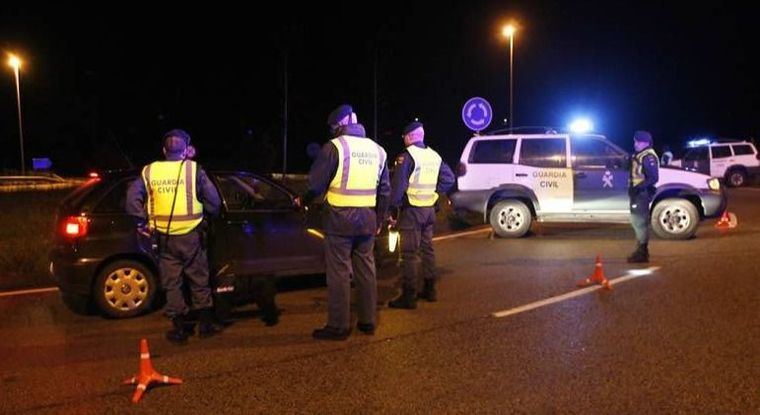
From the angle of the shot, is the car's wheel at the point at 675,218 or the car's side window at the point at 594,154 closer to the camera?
the car's wheel at the point at 675,218

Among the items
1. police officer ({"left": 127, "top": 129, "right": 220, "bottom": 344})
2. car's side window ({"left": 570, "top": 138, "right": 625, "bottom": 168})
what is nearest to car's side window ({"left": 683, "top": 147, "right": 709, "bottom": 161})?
car's side window ({"left": 570, "top": 138, "right": 625, "bottom": 168})

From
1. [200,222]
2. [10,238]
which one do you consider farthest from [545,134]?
[10,238]

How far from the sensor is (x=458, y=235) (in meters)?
14.0

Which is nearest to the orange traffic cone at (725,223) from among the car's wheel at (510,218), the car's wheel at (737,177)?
the car's wheel at (510,218)

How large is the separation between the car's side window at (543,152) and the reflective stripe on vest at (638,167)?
9.12 feet

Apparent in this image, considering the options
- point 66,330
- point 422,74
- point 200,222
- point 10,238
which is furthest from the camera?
point 422,74

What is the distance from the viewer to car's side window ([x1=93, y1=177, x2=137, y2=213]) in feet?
24.5

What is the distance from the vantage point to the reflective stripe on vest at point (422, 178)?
7539 mm

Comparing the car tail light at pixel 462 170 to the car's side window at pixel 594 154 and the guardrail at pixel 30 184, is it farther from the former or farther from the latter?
the guardrail at pixel 30 184

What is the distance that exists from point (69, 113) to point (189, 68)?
10293mm

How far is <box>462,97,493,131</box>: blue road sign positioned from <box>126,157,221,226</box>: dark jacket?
9.50 metres

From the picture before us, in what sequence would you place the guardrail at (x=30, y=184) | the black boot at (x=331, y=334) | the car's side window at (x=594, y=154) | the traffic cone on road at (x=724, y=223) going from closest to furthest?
1. the black boot at (x=331, y=334)
2. the car's side window at (x=594, y=154)
3. the traffic cone on road at (x=724, y=223)
4. the guardrail at (x=30, y=184)

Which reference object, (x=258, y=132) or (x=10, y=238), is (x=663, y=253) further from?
(x=258, y=132)

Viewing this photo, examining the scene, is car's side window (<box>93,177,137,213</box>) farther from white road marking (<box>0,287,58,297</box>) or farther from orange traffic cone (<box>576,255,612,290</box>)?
orange traffic cone (<box>576,255,612,290</box>)
